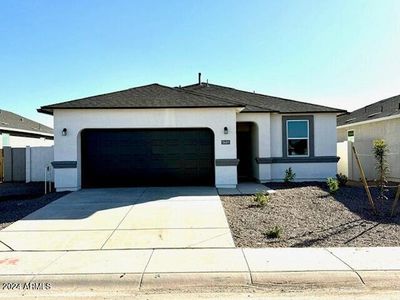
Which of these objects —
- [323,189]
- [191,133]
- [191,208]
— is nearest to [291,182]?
[323,189]

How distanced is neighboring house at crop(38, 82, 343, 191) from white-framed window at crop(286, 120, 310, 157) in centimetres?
4

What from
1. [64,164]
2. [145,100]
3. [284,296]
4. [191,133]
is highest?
[145,100]

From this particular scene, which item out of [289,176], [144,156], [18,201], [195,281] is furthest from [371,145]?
[18,201]

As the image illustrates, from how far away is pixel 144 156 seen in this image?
1302 cm

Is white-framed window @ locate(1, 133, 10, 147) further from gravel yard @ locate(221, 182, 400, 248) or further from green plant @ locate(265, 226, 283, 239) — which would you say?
green plant @ locate(265, 226, 283, 239)

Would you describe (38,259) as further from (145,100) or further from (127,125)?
(145,100)

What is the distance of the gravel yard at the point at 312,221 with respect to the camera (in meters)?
6.49

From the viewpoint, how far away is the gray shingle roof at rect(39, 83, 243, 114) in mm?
12312

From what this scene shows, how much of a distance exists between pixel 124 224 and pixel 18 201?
5567 millimetres

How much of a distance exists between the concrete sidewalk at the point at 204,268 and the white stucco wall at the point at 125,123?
22.0ft

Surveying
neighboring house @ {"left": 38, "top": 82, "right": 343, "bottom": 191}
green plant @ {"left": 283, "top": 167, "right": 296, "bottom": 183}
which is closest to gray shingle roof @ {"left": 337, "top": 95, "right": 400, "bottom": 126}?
neighboring house @ {"left": 38, "top": 82, "right": 343, "bottom": 191}

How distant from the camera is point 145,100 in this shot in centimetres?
1284

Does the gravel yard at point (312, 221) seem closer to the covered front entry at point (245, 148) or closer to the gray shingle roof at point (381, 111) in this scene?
the covered front entry at point (245, 148)

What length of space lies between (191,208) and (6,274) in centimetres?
513
